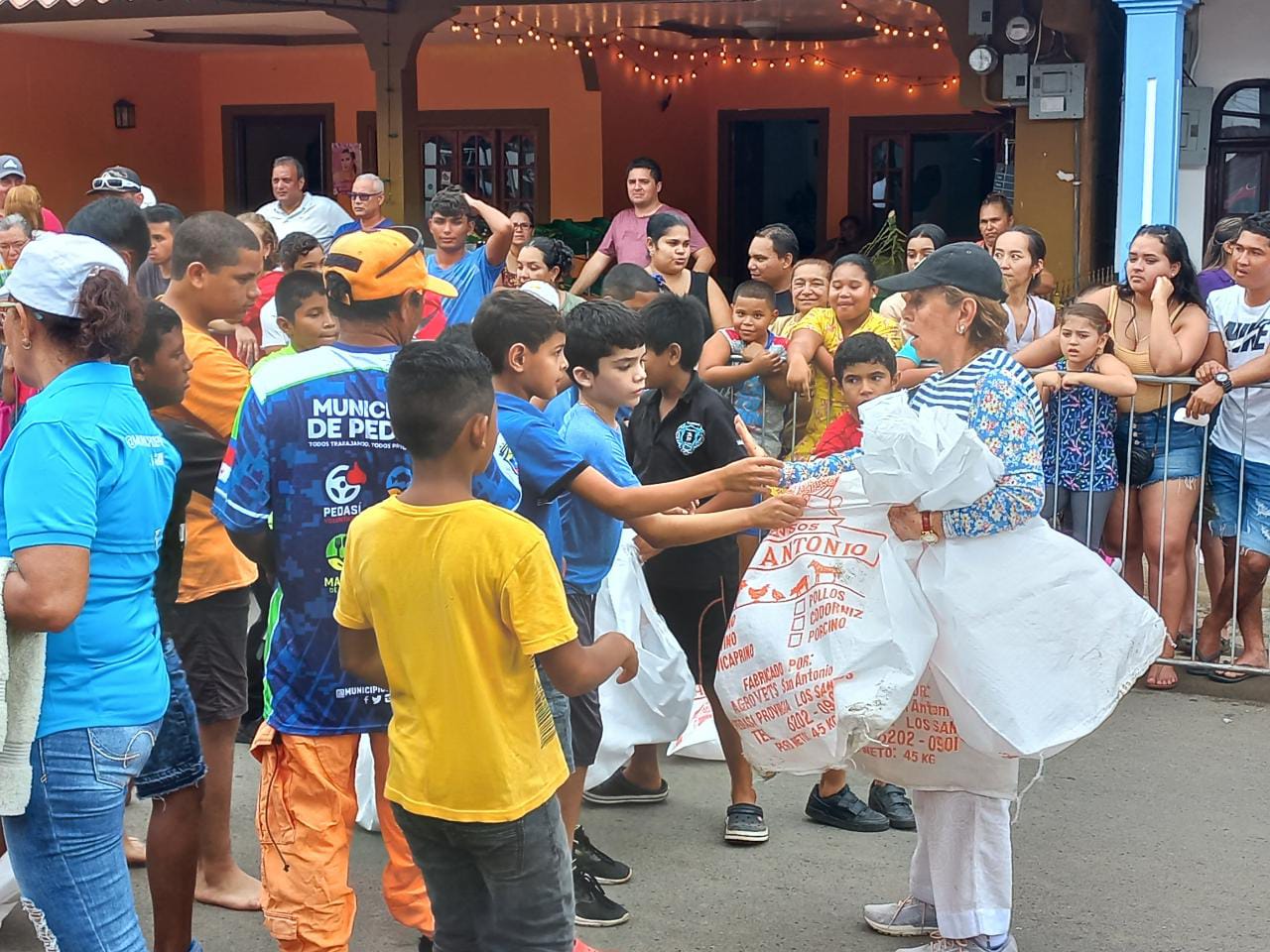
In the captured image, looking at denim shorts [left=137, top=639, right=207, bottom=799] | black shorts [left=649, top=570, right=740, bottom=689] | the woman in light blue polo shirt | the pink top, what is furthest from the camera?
the pink top

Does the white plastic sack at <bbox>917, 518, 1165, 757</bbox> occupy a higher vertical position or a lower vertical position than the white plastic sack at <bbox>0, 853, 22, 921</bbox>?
higher

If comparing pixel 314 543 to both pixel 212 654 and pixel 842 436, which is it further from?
pixel 842 436

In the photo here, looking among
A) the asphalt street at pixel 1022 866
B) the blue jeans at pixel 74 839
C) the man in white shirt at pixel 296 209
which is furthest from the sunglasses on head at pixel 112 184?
the blue jeans at pixel 74 839

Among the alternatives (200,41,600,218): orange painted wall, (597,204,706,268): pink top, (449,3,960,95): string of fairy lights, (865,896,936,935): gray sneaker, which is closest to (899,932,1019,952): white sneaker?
(865,896,936,935): gray sneaker

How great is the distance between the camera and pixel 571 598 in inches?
171

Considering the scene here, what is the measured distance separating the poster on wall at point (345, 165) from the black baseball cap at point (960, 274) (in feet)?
39.9

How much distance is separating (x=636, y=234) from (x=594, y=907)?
5759mm

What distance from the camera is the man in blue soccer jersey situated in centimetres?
365

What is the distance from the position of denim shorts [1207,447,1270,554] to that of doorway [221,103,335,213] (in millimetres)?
12131

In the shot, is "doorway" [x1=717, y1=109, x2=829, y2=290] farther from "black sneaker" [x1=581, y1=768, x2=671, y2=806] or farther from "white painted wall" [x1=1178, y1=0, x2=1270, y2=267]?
"black sneaker" [x1=581, y1=768, x2=671, y2=806]

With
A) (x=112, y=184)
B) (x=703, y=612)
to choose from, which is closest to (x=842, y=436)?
(x=703, y=612)

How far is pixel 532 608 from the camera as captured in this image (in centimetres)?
304

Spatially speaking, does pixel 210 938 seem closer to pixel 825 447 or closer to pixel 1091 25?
pixel 825 447

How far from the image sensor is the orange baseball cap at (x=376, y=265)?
3.72 m
